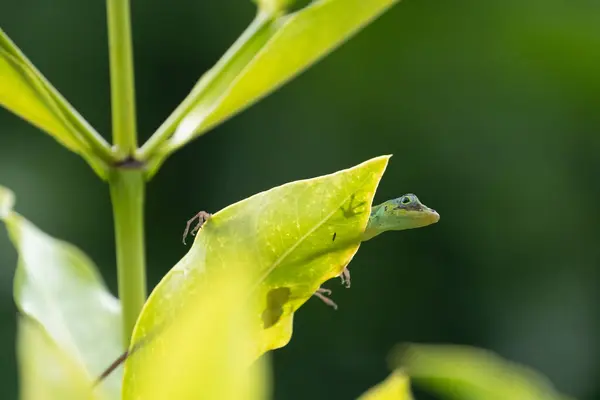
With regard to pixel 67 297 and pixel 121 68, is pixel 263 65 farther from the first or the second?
pixel 67 297

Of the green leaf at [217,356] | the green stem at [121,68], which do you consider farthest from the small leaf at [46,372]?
the green stem at [121,68]

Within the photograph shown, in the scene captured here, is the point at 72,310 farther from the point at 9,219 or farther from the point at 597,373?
the point at 597,373

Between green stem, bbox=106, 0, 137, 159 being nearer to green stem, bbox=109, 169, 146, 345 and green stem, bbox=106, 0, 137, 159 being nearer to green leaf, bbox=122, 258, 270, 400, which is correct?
green stem, bbox=109, 169, 146, 345

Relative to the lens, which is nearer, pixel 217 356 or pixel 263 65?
pixel 217 356

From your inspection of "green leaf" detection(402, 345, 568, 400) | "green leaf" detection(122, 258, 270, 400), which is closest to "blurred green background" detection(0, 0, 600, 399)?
"green leaf" detection(402, 345, 568, 400)

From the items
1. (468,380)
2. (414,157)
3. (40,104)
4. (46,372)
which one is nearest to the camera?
(46,372)

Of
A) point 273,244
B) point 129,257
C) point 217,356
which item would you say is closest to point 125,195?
point 129,257
